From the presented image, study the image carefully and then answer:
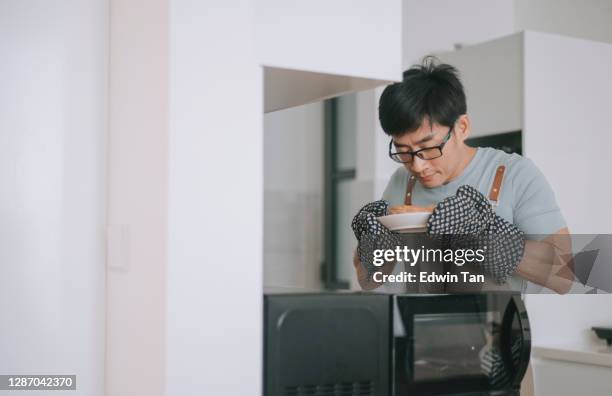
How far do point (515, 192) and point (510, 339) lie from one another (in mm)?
909

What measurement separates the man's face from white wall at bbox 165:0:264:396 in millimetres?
1137

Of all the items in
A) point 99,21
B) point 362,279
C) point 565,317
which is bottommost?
point 565,317

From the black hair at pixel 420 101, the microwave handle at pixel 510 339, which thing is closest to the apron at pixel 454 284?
the black hair at pixel 420 101

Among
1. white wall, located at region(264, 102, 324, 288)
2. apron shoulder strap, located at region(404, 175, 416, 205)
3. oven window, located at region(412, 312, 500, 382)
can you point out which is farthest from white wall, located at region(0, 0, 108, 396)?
white wall, located at region(264, 102, 324, 288)

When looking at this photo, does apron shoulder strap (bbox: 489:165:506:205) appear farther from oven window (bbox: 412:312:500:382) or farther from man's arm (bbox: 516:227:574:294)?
oven window (bbox: 412:312:500:382)

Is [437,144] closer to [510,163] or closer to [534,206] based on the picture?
[510,163]

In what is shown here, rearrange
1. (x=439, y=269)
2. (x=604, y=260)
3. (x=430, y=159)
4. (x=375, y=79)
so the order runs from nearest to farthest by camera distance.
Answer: (x=375, y=79), (x=439, y=269), (x=430, y=159), (x=604, y=260)

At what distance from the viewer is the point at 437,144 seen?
98.4 inches

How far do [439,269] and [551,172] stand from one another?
4.09ft

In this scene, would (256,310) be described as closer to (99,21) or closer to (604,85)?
(99,21)

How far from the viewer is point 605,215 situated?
342 cm

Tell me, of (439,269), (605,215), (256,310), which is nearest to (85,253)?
(256,310)

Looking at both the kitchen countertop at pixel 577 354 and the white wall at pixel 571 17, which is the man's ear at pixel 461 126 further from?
the white wall at pixel 571 17

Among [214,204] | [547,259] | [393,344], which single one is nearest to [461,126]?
[547,259]
